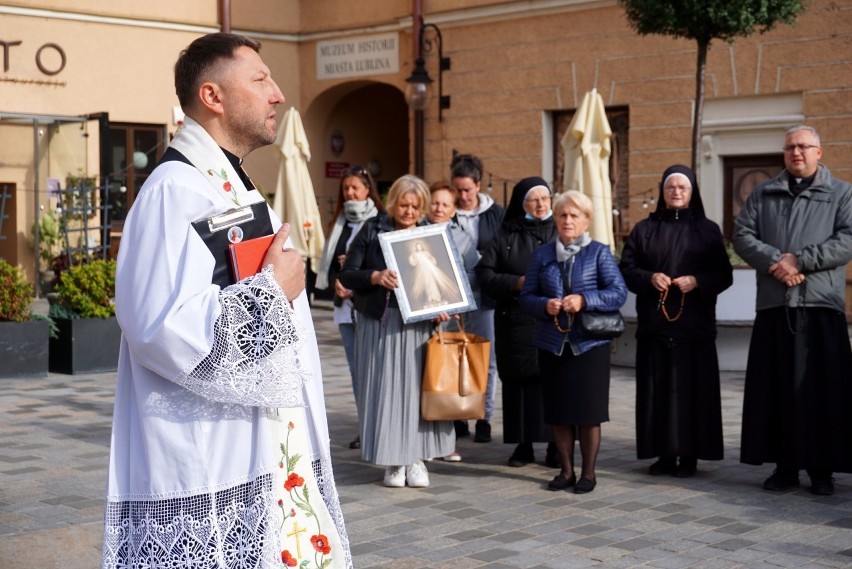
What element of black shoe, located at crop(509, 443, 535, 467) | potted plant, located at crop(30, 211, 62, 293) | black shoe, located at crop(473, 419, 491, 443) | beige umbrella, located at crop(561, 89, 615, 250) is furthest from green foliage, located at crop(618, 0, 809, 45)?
potted plant, located at crop(30, 211, 62, 293)

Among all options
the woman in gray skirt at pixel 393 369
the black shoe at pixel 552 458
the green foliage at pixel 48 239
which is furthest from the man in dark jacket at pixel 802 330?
the green foliage at pixel 48 239

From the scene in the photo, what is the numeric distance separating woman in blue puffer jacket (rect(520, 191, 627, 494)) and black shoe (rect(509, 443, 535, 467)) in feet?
1.80

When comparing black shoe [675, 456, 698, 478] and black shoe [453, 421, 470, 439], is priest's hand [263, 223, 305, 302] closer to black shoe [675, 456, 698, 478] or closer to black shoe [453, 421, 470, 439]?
black shoe [675, 456, 698, 478]

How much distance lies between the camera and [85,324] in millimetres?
11953

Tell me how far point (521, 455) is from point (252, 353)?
199 inches

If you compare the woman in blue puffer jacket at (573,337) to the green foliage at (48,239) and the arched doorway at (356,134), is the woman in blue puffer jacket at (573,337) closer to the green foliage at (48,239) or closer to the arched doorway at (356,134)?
the green foliage at (48,239)

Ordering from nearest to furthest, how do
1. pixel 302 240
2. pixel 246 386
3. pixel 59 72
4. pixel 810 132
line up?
pixel 246 386, pixel 810 132, pixel 302 240, pixel 59 72

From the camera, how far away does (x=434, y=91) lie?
2264 centimetres

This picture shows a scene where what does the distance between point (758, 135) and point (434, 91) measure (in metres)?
6.40

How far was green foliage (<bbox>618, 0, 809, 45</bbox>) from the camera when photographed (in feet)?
39.9

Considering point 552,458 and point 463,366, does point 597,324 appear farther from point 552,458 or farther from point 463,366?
point 552,458

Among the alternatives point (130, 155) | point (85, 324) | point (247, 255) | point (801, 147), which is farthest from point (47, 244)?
point (247, 255)

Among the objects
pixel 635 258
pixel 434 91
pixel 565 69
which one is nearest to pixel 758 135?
pixel 565 69

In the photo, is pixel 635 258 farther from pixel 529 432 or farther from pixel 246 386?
pixel 246 386
